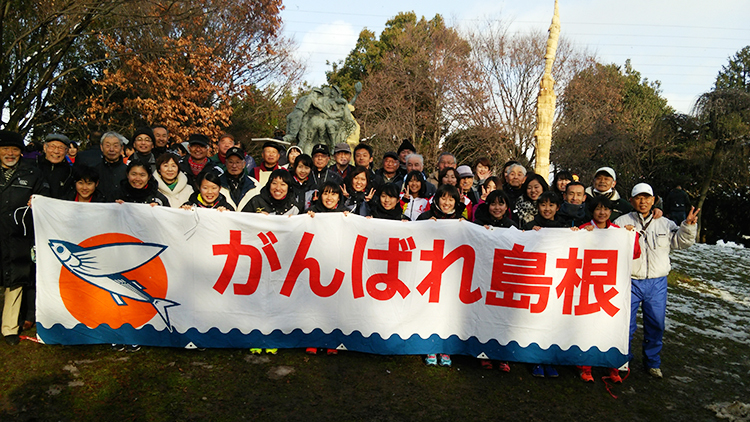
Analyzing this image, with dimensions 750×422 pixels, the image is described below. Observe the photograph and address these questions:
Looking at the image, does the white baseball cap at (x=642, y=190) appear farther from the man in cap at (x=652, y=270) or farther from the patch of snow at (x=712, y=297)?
the patch of snow at (x=712, y=297)

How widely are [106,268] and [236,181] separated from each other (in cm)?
148

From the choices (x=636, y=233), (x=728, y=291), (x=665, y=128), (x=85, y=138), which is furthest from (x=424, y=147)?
(x=636, y=233)

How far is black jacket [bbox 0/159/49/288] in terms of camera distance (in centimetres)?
373

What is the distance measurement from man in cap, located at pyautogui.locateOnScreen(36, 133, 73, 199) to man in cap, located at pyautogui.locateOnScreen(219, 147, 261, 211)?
133cm

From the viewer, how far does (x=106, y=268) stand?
12.1 feet

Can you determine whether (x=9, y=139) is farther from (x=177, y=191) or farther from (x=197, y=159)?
(x=197, y=159)

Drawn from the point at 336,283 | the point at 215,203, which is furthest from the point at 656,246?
the point at 215,203

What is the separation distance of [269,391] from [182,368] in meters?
0.77

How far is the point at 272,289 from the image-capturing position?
3.80 m

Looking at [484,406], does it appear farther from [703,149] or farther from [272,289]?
[703,149]

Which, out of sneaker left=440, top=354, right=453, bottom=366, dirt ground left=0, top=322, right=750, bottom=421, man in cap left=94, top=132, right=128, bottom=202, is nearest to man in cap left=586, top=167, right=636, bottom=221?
dirt ground left=0, top=322, right=750, bottom=421

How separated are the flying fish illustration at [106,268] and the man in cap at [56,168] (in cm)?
60

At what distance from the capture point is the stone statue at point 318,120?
9047 mm

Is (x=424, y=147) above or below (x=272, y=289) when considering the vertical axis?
above
